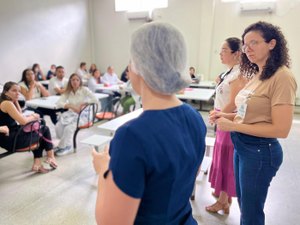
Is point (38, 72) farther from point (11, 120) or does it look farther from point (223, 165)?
point (223, 165)

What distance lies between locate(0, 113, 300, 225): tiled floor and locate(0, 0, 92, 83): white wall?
3495mm

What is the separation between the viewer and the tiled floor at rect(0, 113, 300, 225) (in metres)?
1.98

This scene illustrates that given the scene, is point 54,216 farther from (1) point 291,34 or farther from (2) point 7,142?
(1) point 291,34

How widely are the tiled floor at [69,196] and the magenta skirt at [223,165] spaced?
26 cm

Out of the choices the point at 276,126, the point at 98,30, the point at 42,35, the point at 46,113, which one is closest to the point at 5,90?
the point at 46,113

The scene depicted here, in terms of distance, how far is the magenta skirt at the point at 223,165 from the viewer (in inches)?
75.5

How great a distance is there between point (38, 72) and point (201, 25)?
4320 millimetres

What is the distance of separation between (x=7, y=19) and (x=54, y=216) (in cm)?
506

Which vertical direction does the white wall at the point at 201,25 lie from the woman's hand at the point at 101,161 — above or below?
above

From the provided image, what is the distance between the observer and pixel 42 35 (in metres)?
6.20

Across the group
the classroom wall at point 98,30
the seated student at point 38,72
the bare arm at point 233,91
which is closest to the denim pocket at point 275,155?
the bare arm at point 233,91

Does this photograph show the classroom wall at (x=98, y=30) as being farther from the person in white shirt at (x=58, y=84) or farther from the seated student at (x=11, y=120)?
the seated student at (x=11, y=120)

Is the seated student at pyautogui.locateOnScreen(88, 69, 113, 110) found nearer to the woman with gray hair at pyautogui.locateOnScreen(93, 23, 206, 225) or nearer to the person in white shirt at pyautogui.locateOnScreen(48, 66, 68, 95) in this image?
Answer: the person in white shirt at pyautogui.locateOnScreen(48, 66, 68, 95)

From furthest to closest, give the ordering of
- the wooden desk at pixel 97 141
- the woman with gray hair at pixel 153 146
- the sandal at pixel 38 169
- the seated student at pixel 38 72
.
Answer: the seated student at pixel 38 72 < the sandal at pixel 38 169 < the wooden desk at pixel 97 141 < the woman with gray hair at pixel 153 146
